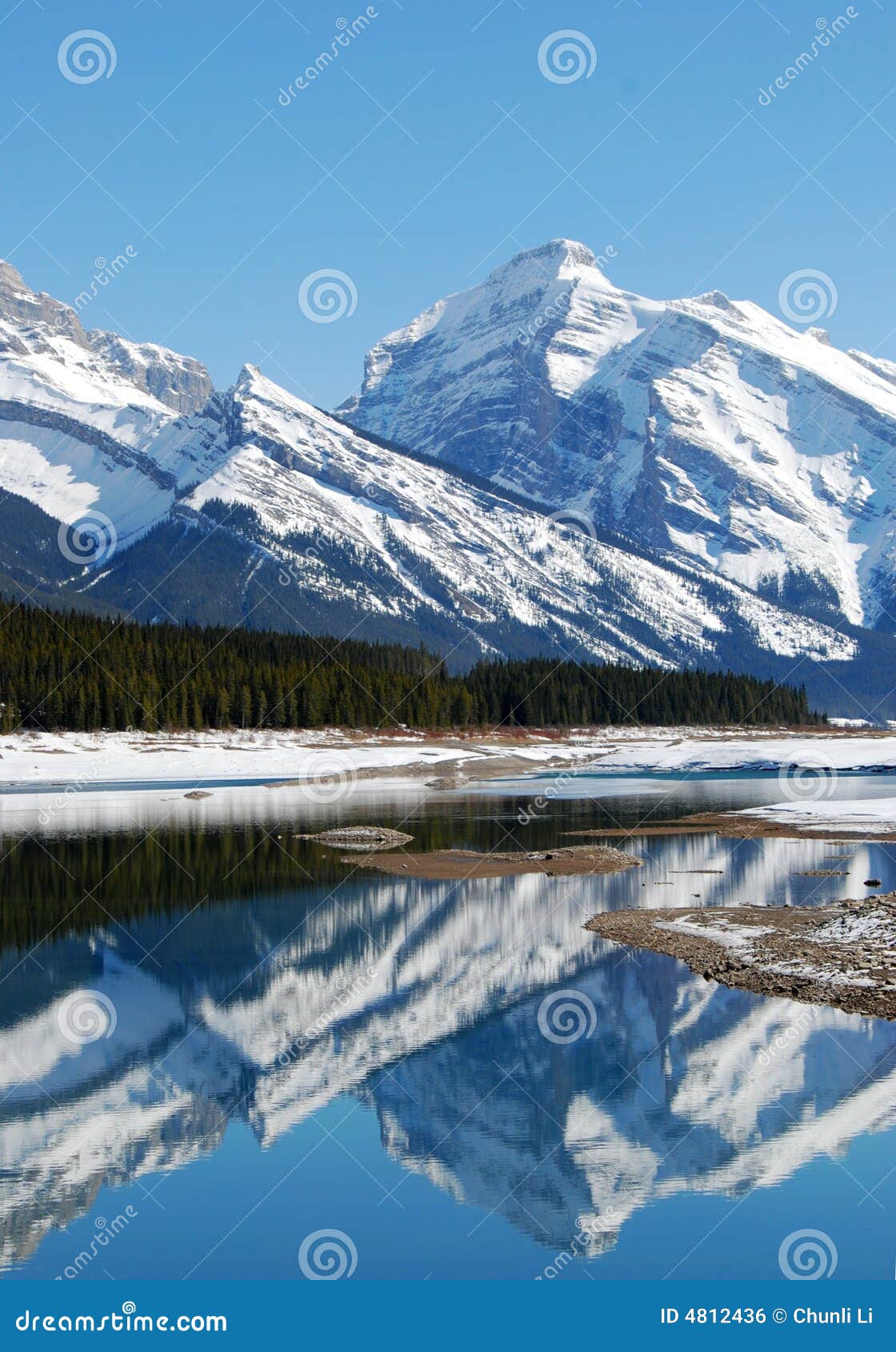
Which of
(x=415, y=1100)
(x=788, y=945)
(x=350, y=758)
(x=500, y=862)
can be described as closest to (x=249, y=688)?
(x=350, y=758)

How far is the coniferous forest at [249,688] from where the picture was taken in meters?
125

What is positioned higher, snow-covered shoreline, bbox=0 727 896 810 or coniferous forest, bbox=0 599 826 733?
coniferous forest, bbox=0 599 826 733

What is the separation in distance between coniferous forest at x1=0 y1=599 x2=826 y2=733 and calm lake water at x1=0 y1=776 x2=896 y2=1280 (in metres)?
82.6

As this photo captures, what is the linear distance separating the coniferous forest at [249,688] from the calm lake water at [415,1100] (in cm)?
8256

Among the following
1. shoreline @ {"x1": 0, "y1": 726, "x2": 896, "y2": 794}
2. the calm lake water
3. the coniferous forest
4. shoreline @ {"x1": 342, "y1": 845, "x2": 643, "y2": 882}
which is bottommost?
the calm lake water

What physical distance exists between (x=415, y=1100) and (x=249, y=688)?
383 feet

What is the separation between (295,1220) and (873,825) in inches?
2100

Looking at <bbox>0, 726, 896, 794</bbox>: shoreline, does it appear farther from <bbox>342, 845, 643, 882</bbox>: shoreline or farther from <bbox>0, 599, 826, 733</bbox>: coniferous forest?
<bbox>342, 845, 643, 882</bbox>: shoreline

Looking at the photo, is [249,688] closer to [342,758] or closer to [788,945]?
[342,758]

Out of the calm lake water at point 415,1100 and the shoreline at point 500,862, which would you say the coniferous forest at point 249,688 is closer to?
the shoreline at point 500,862

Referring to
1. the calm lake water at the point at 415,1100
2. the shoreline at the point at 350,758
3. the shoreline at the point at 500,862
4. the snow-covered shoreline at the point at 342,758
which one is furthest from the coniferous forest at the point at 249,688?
the calm lake water at the point at 415,1100

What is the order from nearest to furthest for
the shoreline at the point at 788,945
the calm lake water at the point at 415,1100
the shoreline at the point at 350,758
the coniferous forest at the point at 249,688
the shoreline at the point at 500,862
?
1. the calm lake water at the point at 415,1100
2. the shoreline at the point at 788,945
3. the shoreline at the point at 500,862
4. the shoreline at the point at 350,758
5. the coniferous forest at the point at 249,688

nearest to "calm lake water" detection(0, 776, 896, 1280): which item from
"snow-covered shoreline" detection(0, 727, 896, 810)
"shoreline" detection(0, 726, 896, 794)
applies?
"shoreline" detection(0, 726, 896, 794)

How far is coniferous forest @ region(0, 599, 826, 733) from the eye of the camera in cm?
12462
